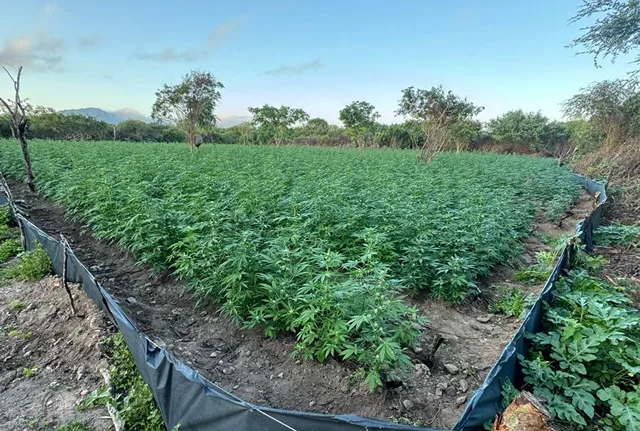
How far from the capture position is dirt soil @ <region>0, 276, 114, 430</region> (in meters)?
2.60

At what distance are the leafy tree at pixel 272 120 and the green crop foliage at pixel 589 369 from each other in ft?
134

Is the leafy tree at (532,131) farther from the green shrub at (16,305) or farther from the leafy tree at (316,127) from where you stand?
the green shrub at (16,305)

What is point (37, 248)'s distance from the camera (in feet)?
16.2

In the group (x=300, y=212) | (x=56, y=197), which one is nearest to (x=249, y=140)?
(x=56, y=197)

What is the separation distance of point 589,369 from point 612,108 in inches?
767

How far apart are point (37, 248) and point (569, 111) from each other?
74.7 feet

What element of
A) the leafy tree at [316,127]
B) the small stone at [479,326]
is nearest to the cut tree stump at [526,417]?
the small stone at [479,326]

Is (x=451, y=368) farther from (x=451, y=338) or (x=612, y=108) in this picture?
(x=612, y=108)

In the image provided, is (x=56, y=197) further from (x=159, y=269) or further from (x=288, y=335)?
(x=288, y=335)

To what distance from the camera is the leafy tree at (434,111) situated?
18.4 metres

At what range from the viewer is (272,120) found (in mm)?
45062

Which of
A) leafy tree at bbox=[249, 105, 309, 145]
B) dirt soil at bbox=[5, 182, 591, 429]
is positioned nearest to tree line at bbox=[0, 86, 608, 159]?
leafy tree at bbox=[249, 105, 309, 145]

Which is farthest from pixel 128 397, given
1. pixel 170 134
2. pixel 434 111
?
pixel 170 134

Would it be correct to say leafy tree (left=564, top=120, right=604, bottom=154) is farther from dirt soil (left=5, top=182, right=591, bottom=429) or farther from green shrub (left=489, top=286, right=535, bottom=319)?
green shrub (left=489, top=286, right=535, bottom=319)
